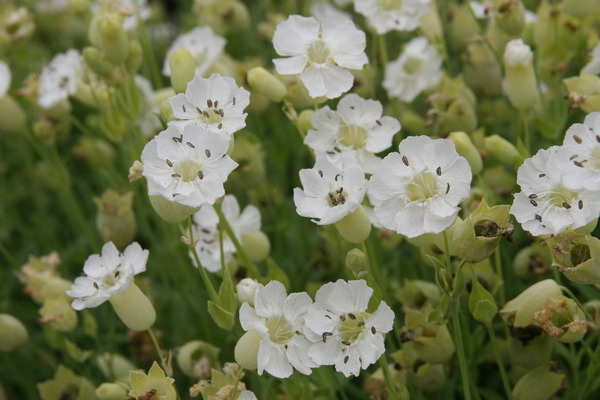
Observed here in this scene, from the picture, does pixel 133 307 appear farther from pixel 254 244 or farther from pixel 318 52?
pixel 318 52

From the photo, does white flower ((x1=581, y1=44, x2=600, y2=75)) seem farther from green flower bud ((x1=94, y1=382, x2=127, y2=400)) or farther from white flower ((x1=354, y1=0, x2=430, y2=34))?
green flower bud ((x1=94, y1=382, x2=127, y2=400))

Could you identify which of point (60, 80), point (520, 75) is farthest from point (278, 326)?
point (60, 80)

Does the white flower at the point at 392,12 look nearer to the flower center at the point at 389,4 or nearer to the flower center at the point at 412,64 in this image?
the flower center at the point at 389,4

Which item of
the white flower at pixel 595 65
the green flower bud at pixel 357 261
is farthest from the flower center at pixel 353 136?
the white flower at pixel 595 65

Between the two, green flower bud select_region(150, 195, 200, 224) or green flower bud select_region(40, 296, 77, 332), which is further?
green flower bud select_region(40, 296, 77, 332)

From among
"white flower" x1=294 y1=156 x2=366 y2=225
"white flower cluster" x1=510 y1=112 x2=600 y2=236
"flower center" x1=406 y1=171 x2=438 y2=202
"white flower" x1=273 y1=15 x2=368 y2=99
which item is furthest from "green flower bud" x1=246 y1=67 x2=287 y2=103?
"white flower cluster" x1=510 y1=112 x2=600 y2=236

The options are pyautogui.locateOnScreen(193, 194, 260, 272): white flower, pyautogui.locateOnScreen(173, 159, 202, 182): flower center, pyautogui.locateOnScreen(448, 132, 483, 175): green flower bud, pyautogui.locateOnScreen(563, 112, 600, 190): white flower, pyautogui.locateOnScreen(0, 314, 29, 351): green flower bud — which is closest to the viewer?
pyautogui.locateOnScreen(563, 112, 600, 190): white flower
